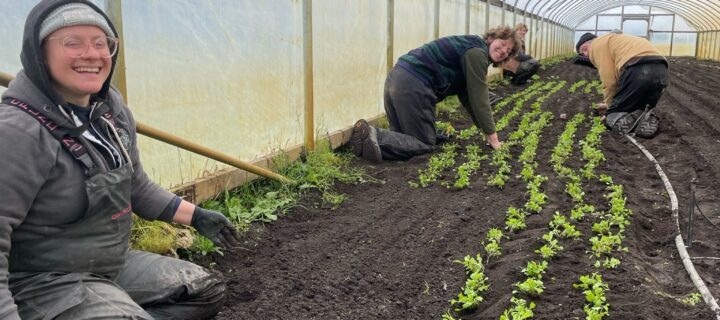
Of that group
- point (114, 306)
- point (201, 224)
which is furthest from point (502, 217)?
point (114, 306)

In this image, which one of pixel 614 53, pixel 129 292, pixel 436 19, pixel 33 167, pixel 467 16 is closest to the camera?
pixel 33 167

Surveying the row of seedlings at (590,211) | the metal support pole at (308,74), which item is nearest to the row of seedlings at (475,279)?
the row of seedlings at (590,211)

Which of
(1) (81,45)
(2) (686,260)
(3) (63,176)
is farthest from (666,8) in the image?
(3) (63,176)

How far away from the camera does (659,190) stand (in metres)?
5.28

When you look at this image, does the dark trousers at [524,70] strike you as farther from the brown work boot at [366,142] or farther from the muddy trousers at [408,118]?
the brown work boot at [366,142]

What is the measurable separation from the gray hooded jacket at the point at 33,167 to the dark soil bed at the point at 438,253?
111cm

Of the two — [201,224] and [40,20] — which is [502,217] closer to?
[201,224]

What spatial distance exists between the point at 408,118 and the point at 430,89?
371mm

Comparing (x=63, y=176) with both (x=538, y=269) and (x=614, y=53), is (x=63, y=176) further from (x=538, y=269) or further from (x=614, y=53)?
(x=614, y=53)

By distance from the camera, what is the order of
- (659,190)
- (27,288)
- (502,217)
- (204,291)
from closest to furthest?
(27,288) < (204,291) < (502,217) < (659,190)

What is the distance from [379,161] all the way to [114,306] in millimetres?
4118

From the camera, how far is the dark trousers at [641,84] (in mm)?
7336

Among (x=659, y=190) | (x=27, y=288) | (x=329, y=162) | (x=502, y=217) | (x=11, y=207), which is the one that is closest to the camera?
(x=11, y=207)

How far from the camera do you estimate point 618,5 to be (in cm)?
3691
